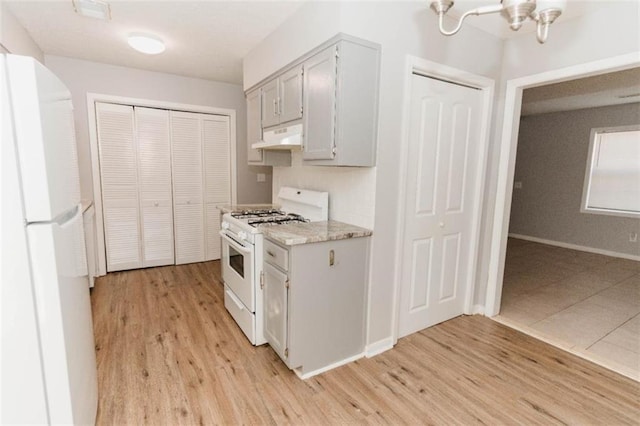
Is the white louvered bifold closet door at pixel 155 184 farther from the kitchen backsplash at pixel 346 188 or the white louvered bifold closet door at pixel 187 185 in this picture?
the kitchen backsplash at pixel 346 188

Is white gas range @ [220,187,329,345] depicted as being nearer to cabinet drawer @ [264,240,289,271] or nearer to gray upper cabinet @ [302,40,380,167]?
cabinet drawer @ [264,240,289,271]

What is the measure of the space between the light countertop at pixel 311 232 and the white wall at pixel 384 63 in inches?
4.9

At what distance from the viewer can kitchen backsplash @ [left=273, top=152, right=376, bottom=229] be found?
217 cm

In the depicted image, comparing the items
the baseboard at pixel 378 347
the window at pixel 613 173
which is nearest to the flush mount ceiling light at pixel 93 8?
the baseboard at pixel 378 347

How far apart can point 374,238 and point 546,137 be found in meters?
5.39

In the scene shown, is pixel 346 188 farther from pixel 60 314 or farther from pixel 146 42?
pixel 146 42

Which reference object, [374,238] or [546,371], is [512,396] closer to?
[546,371]

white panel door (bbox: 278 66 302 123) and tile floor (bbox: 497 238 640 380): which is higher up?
white panel door (bbox: 278 66 302 123)

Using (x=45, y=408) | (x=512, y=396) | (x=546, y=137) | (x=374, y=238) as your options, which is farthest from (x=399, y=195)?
(x=546, y=137)

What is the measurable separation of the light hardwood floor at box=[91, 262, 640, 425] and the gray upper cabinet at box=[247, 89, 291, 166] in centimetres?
156

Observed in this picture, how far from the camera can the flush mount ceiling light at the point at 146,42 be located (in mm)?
2686

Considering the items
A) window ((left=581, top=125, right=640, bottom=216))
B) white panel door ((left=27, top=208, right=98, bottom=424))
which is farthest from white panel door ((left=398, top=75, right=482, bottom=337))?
window ((left=581, top=125, right=640, bottom=216))

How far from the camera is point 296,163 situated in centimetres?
312

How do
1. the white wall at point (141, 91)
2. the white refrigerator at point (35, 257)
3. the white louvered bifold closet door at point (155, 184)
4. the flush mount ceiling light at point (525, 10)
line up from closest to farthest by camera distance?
the white refrigerator at point (35, 257)
the flush mount ceiling light at point (525, 10)
the white wall at point (141, 91)
the white louvered bifold closet door at point (155, 184)
